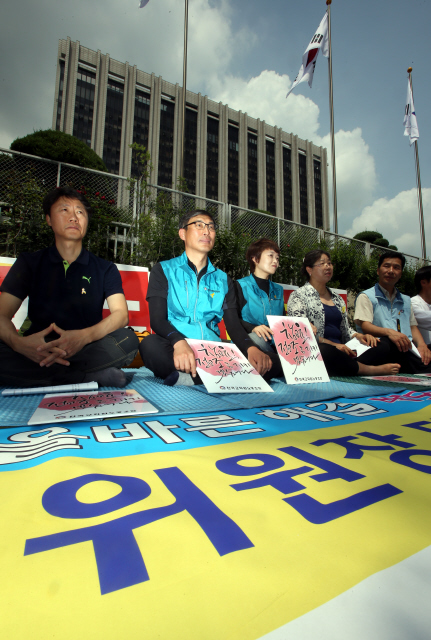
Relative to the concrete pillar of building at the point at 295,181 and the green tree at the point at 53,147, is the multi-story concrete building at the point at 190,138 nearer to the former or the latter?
the concrete pillar of building at the point at 295,181

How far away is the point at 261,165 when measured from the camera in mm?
48688

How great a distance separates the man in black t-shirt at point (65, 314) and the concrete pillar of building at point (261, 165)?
48.2 metres

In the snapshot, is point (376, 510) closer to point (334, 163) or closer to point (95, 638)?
point (95, 638)

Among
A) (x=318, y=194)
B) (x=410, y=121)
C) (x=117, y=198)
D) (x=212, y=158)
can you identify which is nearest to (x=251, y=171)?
(x=212, y=158)

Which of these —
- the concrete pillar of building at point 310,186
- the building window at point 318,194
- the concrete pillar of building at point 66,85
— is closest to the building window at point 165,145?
the concrete pillar of building at point 66,85

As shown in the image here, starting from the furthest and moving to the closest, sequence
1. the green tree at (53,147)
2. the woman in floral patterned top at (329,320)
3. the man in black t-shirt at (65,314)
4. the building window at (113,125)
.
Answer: the building window at (113,125) < the green tree at (53,147) < the woman in floral patterned top at (329,320) < the man in black t-shirt at (65,314)

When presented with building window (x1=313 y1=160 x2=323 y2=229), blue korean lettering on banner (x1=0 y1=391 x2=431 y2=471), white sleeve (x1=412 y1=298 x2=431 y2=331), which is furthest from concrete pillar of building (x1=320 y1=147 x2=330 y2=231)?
blue korean lettering on banner (x1=0 y1=391 x2=431 y2=471)

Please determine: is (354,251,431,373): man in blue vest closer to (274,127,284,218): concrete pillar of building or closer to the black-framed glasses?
the black-framed glasses

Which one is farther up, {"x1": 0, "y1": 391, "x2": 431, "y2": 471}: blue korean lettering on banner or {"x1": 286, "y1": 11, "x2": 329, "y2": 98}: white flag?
{"x1": 286, "y1": 11, "x2": 329, "y2": 98}: white flag

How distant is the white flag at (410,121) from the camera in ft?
41.1

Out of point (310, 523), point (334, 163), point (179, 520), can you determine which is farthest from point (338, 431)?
point (334, 163)

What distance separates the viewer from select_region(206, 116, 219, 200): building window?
45.1 metres

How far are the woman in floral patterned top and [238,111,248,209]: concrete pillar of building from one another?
4554 centimetres

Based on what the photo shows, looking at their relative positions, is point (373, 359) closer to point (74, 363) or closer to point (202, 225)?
point (202, 225)
